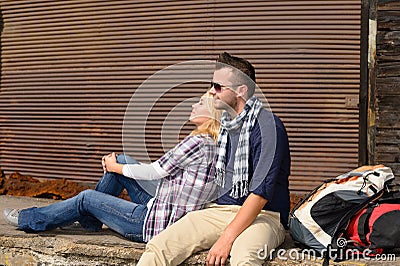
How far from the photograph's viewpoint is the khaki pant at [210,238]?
3516 mm

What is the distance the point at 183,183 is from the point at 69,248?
868 millimetres

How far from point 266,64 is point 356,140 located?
1.10m

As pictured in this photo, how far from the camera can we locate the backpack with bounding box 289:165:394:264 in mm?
3613

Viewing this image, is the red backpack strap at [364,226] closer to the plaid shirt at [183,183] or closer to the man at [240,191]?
the man at [240,191]

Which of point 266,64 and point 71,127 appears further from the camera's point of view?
point 71,127

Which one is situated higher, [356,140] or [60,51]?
[60,51]

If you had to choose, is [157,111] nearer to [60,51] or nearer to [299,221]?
[60,51]

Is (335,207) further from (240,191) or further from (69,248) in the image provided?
(69,248)

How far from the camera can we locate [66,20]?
23.4ft

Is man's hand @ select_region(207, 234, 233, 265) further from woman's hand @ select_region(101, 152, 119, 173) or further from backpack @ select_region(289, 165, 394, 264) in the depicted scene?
woman's hand @ select_region(101, 152, 119, 173)

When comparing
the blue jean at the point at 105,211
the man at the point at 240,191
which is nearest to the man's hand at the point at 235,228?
the man at the point at 240,191

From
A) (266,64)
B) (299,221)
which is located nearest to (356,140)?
(266,64)

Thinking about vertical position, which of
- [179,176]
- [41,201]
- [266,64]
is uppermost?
[266,64]

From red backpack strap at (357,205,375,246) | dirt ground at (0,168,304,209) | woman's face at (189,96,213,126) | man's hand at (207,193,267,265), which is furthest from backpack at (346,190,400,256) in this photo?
dirt ground at (0,168,304,209)
